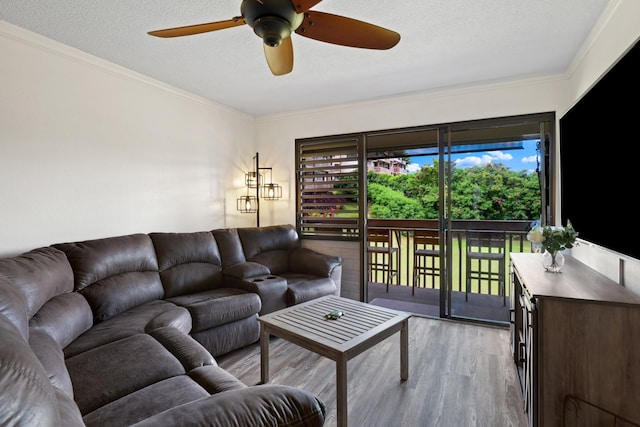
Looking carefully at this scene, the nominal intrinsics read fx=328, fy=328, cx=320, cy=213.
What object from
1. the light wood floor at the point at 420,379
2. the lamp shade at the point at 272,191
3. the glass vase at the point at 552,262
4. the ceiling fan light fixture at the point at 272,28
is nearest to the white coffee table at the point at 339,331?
the light wood floor at the point at 420,379

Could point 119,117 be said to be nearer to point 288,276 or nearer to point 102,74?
point 102,74

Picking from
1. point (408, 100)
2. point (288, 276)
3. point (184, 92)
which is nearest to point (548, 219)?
point (408, 100)

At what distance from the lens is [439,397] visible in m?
2.24

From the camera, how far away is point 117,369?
65.1 inches

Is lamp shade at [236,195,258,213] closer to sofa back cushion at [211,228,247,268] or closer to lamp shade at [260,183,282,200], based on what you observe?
lamp shade at [260,183,282,200]

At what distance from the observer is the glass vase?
7.04ft

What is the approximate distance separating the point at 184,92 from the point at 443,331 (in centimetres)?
392

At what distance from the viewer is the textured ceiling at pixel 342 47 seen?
7.07 ft

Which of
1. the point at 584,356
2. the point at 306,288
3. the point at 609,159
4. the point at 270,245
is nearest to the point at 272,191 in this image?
the point at 270,245

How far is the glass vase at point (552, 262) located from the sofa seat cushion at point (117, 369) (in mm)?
2327

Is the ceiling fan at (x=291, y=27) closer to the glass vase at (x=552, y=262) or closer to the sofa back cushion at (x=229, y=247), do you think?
the glass vase at (x=552, y=262)

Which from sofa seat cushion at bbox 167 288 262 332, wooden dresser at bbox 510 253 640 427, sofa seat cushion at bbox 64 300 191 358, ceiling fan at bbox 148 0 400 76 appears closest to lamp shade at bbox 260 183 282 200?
sofa seat cushion at bbox 167 288 262 332

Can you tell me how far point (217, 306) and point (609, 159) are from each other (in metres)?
2.82

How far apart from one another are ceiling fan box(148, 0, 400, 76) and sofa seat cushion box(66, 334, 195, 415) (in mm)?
1736
